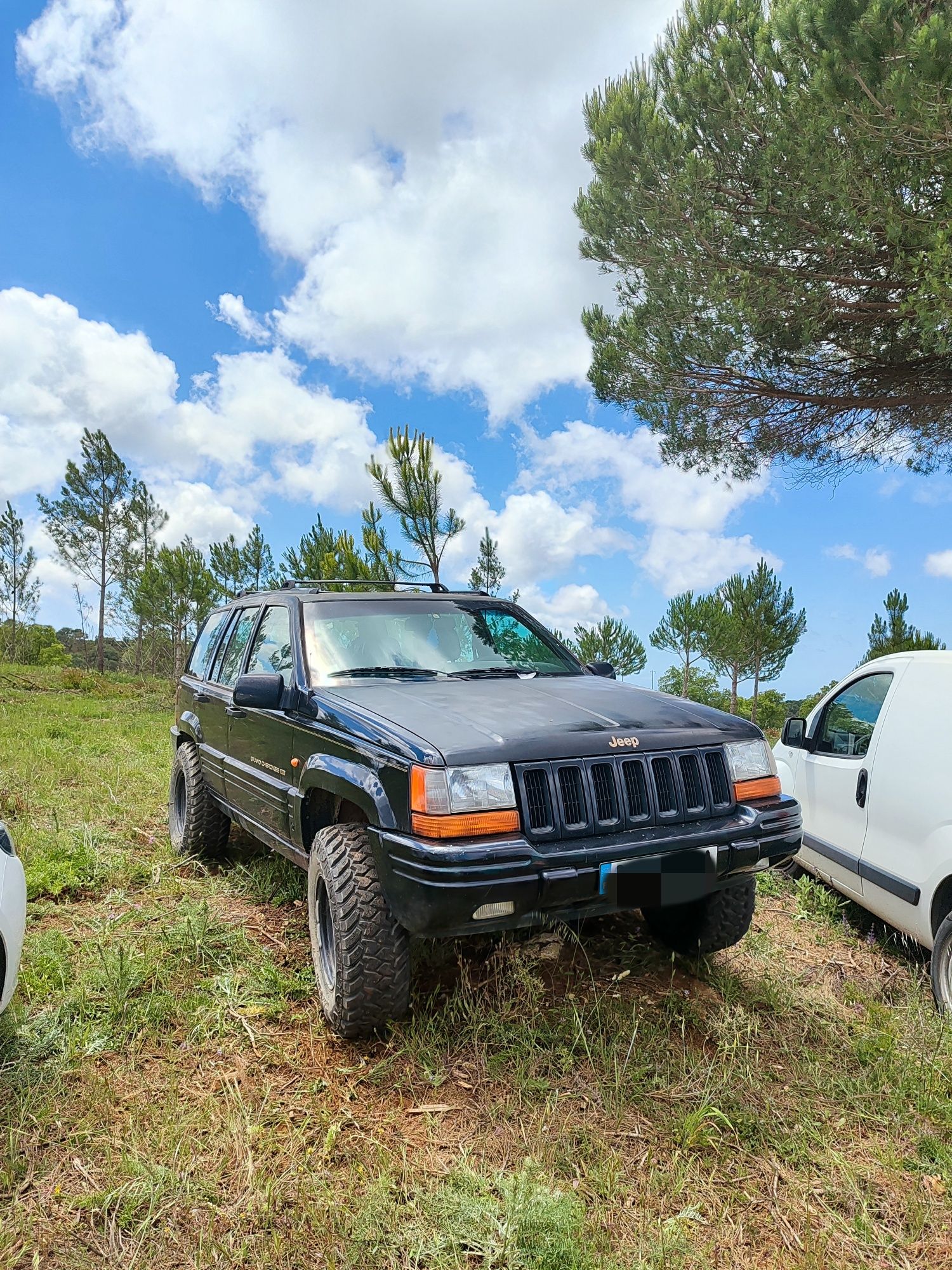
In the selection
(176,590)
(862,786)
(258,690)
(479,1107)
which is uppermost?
(176,590)

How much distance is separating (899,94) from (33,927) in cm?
1109

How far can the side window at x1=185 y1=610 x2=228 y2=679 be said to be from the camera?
580 cm

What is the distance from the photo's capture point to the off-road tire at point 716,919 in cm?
359

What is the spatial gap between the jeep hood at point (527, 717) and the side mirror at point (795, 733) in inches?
55.1

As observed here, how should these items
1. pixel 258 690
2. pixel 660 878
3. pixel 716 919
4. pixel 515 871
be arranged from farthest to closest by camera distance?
pixel 258 690
pixel 716 919
pixel 660 878
pixel 515 871

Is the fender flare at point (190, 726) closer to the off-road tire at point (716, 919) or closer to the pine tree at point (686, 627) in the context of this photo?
the off-road tire at point (716, 919)

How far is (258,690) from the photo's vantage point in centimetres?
376

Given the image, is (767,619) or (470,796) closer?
(470,796)

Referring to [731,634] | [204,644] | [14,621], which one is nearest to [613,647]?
[731,634]

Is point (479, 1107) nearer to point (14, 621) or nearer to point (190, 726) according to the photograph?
point (190, 726)

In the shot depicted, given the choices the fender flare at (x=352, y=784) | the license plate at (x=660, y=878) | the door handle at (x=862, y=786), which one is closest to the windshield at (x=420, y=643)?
the fender flare at (x=352, y=784)

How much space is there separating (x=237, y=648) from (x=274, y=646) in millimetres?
795

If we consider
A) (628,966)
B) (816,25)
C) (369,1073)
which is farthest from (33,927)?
(816,25)

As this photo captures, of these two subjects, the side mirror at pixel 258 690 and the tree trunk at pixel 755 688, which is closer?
the side mirror at pixel 258 690
